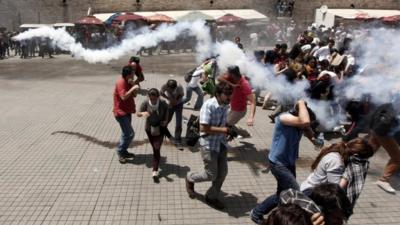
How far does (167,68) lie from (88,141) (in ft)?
34.1

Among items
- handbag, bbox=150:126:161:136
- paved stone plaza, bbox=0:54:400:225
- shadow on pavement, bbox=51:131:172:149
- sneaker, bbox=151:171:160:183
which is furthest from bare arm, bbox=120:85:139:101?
shadow on pavement, bbox=51:131:172:149

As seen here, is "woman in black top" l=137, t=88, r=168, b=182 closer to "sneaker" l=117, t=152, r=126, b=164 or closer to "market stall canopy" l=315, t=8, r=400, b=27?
"sneaker" l=117, t=152, r=126, b=164

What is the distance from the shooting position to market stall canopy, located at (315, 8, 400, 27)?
31.4 m

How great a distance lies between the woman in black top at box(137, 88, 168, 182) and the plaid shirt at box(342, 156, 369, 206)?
3.16 m

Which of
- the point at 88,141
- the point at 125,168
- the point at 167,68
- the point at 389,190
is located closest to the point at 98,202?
the point at 125,168

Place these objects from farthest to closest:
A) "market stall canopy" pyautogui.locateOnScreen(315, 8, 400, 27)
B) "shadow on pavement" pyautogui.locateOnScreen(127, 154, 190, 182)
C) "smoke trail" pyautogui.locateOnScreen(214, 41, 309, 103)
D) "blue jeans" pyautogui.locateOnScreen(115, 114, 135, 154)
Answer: "market stall canopy" pyautogui.locateOnScreen(315, 8, 400, 27)
"smoke trail" pyautogui.locateOnScreen(214, 41, 309, 103)
"blue jeans" pyautogui.locateOnScreen(115, 114, 135, 154)
"shadow on pavement" pyautogui.locateOnScreen(127, 154, 190, 182)

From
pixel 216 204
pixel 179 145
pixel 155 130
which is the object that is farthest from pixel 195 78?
pixel 216 204

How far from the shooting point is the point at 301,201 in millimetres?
2762

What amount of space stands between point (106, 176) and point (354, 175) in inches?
157

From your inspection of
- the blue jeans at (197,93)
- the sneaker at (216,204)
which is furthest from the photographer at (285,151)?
the blue jeans at (197,93)

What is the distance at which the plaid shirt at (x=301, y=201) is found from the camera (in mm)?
2672

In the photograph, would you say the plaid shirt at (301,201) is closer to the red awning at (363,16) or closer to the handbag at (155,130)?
the handbag at (155,130)

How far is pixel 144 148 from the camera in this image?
7.96m

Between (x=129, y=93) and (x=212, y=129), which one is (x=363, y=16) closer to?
(x=129, y=93)
